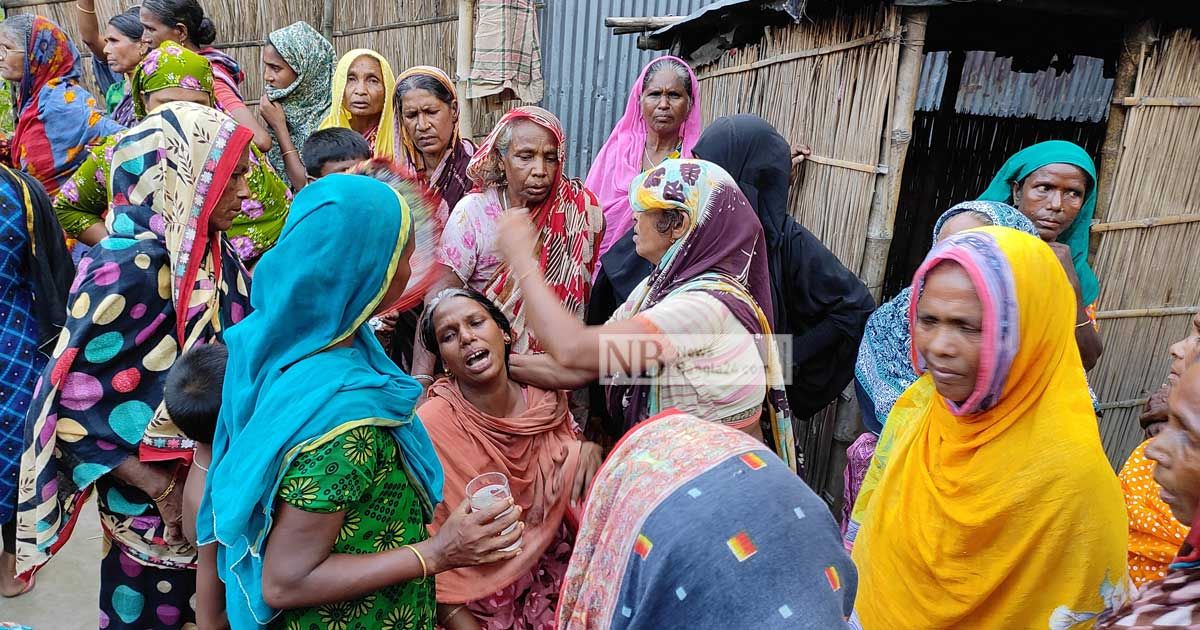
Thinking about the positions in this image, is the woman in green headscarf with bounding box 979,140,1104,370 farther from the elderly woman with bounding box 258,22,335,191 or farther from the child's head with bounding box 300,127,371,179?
the elderly woman with bounding box 258,22,335,191

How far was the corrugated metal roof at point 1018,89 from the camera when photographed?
6.90 meters

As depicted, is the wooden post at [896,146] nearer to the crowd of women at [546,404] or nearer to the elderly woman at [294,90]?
the crowd of women at [546,404]

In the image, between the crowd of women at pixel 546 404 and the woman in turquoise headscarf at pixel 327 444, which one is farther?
the woman in turquoise headscarf at pixel 327 444

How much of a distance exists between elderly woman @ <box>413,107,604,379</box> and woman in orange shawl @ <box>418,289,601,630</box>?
0.38 meters

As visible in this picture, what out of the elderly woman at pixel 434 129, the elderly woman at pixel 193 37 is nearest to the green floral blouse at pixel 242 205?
the elderly woman at pixel 434 129

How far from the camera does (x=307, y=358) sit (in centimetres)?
167

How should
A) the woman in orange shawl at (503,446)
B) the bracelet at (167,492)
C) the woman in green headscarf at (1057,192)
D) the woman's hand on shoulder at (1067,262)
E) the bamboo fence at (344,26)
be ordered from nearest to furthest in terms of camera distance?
the bracelet at (167,492)
the woman in orange shawl at (503,446)
the woman's hand on shoulder at (1067,262)
the woman in green headscarf at (1057,192)
the bamboo fence at (344,26)

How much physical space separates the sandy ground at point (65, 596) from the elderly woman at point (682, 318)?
2650mm

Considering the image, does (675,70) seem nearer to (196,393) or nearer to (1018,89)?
(196,393)

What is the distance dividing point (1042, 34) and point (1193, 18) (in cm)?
147

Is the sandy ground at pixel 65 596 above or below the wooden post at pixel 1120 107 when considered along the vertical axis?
below

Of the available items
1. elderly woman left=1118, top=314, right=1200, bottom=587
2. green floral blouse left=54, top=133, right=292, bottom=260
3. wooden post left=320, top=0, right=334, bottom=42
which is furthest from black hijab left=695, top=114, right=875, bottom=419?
wooden post left=320, top=0, right=334, bottom=42

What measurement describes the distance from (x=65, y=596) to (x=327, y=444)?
3.01 metres

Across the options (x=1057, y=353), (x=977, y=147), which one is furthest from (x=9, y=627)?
(x=977, y=147)
